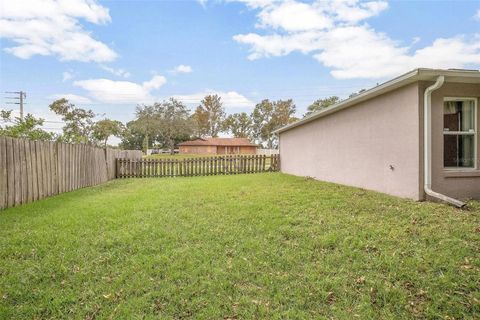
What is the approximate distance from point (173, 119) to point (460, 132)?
1846 inches

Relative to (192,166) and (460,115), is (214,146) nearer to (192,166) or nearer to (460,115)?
(192,166)

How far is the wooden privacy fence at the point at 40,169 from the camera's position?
6254 millimetres

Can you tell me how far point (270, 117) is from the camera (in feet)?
211

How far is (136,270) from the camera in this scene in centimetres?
337

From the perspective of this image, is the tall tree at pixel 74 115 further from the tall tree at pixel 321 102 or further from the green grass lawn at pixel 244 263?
the green grass lawn at pixel 244 263

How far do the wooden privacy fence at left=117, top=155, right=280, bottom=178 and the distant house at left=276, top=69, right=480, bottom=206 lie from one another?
8570 millimetres

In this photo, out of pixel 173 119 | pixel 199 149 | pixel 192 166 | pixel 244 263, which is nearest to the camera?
pixel 244 263

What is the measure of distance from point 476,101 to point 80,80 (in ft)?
95.6

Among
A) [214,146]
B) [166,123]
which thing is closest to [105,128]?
[166,123]

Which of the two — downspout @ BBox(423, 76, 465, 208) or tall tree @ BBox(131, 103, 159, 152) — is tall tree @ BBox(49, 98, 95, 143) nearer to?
tall tree @ BBox(131, 103, 159, 152)

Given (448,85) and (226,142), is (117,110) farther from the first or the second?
(448,85)

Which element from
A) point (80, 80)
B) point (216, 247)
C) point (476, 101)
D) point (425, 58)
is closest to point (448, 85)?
point (476, 101)

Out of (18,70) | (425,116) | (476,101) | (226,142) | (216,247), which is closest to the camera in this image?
(216,247)

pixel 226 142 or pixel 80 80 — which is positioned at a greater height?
pixel 80 80
